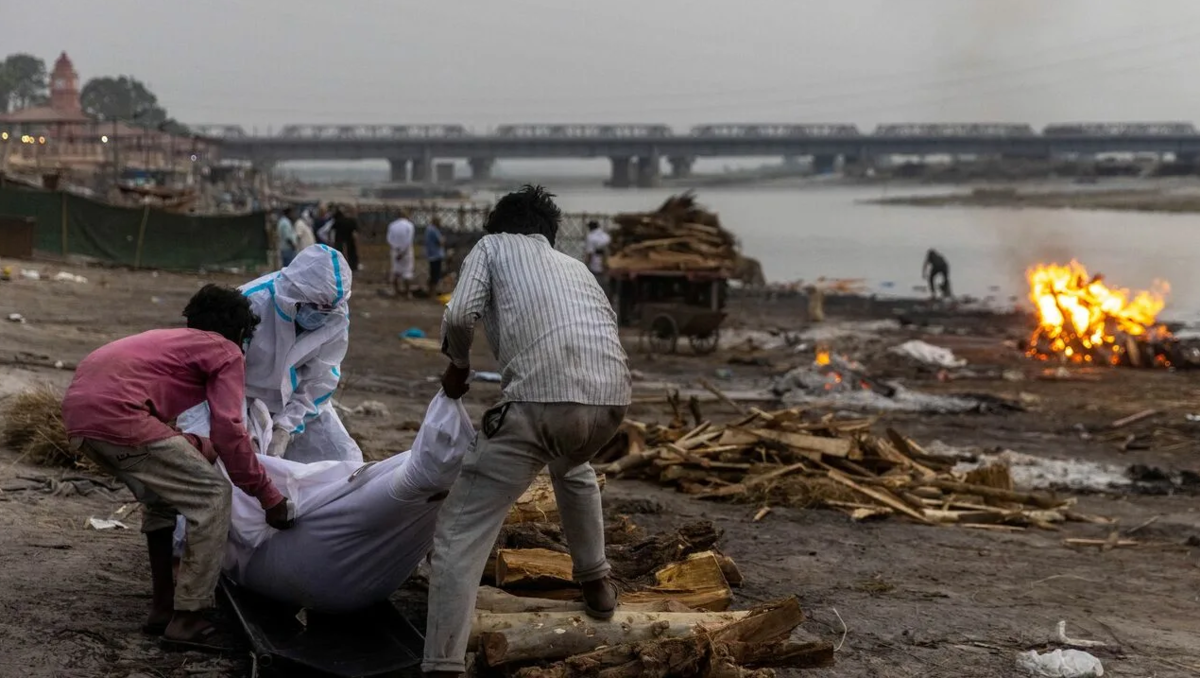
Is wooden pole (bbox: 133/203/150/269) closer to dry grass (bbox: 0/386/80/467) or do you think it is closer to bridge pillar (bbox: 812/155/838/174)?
dry grass (bbox: 0/386/80/467)

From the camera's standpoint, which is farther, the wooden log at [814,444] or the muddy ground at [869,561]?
the wooden log at [814,444]

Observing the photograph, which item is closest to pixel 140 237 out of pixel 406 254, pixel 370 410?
pixel 406 254

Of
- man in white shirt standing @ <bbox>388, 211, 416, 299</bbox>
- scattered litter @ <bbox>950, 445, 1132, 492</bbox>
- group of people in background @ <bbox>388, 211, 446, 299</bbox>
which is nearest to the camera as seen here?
scattered litter @ <bbox>950, 445, 1132, 492</bbox>

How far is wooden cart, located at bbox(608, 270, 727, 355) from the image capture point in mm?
21719

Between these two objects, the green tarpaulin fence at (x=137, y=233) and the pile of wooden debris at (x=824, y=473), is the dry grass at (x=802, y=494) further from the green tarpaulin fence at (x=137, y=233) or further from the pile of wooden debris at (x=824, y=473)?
the green tarpaulin fence at (x=137, y=233)

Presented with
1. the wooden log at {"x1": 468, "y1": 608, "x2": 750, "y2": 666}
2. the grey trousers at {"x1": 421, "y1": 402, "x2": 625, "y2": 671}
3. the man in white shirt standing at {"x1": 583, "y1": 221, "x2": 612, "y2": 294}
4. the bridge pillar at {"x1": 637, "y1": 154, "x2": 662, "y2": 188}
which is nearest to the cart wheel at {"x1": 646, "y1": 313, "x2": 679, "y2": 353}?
the man in white shirt standing at {"x1": 583, "y1": 221, "x2": 612, "y2": 294}

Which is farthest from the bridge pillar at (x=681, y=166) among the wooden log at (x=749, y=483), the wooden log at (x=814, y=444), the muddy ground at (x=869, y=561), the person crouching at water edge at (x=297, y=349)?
the person crouching at water edge at (x=297, y=349)

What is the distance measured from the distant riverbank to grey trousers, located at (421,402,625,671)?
95.7 metres

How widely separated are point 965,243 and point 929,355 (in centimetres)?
4923

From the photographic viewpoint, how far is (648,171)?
93125mm

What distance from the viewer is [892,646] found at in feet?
21.1

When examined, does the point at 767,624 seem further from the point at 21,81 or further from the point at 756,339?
the point at 21,81

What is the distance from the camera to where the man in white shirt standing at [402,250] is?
1047 inches

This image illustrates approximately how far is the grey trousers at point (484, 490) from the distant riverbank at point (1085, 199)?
9566 cm
